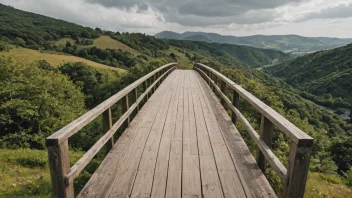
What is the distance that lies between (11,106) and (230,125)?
50.0ft

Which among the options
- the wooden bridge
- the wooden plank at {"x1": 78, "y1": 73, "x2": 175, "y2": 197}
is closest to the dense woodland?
the wooden plank at {"x1": 78, "y1": 73, "x2": 175, "y2": 197}

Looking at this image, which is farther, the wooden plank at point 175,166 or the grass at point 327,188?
the grass at point 327,188

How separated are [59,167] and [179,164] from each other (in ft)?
6.03

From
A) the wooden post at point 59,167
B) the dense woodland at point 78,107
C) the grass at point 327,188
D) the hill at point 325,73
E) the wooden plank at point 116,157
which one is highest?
the wooden post at point 59,167

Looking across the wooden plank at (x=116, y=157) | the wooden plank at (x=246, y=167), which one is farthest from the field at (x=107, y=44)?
the wooden plank at (x=246, y=167)

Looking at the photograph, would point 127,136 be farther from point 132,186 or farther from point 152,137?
point 132,186

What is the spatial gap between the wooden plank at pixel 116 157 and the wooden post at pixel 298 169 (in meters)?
2.05

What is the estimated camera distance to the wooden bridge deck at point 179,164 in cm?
298

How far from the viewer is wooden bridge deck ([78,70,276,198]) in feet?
9.77

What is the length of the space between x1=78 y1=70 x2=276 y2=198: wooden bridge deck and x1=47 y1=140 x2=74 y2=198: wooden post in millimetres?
615

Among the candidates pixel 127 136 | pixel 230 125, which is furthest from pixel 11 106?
pixel 230 125

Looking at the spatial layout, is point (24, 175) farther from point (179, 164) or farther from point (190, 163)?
point (190, 163)

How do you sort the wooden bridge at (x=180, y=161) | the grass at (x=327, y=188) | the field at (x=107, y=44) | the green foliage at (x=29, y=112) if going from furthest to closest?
the field at (x=107, y=44) → the green foliage at (x=29, y=112) → the grass at (x=327, y=188) → the wooden bridge at (x=180, y=161)

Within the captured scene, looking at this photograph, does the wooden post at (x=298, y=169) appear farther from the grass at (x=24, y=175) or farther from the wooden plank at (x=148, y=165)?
the grass at (x=24, y=175)
